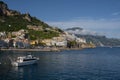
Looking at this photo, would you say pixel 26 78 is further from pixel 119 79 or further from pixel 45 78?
pixel 119 79

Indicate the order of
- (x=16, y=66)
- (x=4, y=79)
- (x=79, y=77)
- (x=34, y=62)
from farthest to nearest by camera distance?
1. (x=34, y=62)
2. (x=16, y=66)
3. (x=79, y=77)
4. (x=4, y=79)

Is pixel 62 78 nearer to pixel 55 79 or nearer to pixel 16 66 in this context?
pixel 55 79

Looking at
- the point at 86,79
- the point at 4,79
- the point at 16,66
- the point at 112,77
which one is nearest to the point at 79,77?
the point at 86,79

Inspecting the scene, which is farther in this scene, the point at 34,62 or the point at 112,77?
the point at 34,62

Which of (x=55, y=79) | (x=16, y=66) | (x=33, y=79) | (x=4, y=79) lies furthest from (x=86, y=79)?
(x=16, y=66)

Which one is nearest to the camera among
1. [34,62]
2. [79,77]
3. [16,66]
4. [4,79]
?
[4,79]

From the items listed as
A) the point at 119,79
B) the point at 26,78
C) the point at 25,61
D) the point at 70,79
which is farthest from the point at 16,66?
the point at 119,79

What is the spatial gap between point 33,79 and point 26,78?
2959 mm

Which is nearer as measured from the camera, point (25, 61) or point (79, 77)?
point (79, 77)

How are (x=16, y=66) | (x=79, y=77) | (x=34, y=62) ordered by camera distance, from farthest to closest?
(x=34, y=62)
(x=16, y=66)
(x=79, y=77)

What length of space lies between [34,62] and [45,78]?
39.8 meters

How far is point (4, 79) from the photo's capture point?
248ft

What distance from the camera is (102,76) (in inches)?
3371

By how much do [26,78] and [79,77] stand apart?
53.4ft
